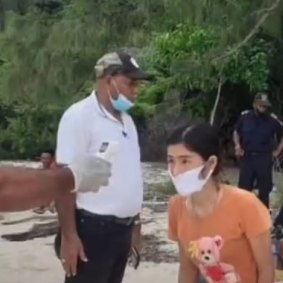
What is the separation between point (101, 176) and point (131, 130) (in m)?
2.25

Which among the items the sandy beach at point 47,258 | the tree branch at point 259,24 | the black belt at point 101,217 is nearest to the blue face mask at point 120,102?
the black belt at point 101,217

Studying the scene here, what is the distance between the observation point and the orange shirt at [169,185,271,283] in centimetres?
353

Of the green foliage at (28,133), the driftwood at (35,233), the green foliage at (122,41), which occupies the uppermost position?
the green foliage at (122,41)

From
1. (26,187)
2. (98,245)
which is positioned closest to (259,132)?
(98,245)

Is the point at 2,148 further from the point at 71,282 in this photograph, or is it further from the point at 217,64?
the point at 71,282

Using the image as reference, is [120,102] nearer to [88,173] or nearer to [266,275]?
[266,275]

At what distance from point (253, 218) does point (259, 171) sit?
7.15 metres

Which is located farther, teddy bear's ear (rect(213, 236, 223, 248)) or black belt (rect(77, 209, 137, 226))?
black belt (rect(77, 209, 137, 226))

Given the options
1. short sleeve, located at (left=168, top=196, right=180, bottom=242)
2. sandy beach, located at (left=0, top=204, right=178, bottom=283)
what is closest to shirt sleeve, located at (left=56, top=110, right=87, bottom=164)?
short sleeve, located at (left=168, top=196, right=180, bottom=242)

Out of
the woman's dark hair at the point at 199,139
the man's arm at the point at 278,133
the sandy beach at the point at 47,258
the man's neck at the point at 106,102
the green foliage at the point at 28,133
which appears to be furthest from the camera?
the green foliage at the point at 28,133

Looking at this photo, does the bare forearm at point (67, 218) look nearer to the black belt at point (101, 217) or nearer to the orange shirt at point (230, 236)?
the black belt at point (101, 217)

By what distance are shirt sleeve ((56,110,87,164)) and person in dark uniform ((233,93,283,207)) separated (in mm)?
5980

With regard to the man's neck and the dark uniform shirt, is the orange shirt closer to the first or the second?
the man's neck

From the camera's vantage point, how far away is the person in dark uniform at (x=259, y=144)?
10.5m
